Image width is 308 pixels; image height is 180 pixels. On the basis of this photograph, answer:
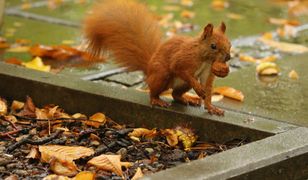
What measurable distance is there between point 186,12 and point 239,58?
Result: 169 centimetres

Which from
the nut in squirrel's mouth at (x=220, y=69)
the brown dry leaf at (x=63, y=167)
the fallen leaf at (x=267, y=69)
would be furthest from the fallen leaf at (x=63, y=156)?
the fallen leaf at (x=267, y=69)

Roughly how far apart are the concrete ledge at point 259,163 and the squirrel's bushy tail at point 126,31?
1043 millimetres

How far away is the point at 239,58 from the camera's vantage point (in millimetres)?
5855

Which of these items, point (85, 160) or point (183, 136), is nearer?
point (85, 160)

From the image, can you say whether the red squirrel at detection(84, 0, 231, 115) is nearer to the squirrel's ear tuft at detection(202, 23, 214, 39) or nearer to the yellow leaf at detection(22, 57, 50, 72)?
the squirrel's ear tuft at detection(202, 23, 214, 39)

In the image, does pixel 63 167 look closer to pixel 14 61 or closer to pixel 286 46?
pixel 14 61

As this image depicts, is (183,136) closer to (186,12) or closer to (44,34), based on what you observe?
(44,34)

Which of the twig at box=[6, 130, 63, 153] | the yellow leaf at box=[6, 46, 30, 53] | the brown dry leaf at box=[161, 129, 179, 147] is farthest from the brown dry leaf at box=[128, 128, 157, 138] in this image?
the yellow leaf at box=[6, 46, 30, 53]

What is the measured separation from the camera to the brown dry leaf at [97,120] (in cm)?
415

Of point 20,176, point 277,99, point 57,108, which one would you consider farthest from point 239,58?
point 20,176

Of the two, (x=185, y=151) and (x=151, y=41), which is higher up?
(x=151, y=41)

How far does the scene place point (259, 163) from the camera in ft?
10.8

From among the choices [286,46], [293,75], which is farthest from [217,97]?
[286,46]

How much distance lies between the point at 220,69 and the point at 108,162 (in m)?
0.75
